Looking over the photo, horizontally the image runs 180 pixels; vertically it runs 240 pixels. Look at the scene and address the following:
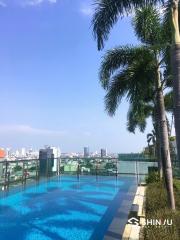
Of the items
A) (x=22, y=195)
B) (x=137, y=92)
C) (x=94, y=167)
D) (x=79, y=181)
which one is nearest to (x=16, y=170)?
(x=22, y=195)

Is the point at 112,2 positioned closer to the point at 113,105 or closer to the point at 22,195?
the point at 113,105

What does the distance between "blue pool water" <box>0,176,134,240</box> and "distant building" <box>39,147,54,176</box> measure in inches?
46.1

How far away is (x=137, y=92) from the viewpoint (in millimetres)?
8875

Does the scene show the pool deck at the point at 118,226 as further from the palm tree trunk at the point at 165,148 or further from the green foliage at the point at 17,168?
the green foliage at the point at 17,168

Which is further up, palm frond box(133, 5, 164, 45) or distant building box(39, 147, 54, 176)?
palm frond box(133, 5, 164, 45)

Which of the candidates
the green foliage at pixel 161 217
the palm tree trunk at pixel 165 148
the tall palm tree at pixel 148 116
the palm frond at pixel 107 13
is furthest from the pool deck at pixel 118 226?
the tall palm tree at pixel 148 116

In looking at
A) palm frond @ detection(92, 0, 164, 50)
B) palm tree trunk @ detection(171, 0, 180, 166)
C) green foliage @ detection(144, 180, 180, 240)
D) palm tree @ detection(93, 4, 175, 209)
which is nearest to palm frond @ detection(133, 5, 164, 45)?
palm tree @ detection(93, 4, 175, 209)

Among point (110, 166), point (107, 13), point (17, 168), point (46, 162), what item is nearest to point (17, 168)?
point (17, 168)

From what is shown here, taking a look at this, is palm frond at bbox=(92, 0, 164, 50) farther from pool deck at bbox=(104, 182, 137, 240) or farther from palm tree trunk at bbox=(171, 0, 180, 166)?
pool deck at bbox=(104, 182, 137, 240)

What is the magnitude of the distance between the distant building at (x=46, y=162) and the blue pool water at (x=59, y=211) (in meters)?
1.17

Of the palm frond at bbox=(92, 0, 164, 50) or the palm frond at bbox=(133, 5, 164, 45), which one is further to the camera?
the palm frond at bbox=(133, 5, 164, 45)

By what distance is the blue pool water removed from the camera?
8.19m

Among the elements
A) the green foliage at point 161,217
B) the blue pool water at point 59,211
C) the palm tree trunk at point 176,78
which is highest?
the palm tree trunk at point 176,78

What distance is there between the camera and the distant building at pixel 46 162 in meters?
19.0
